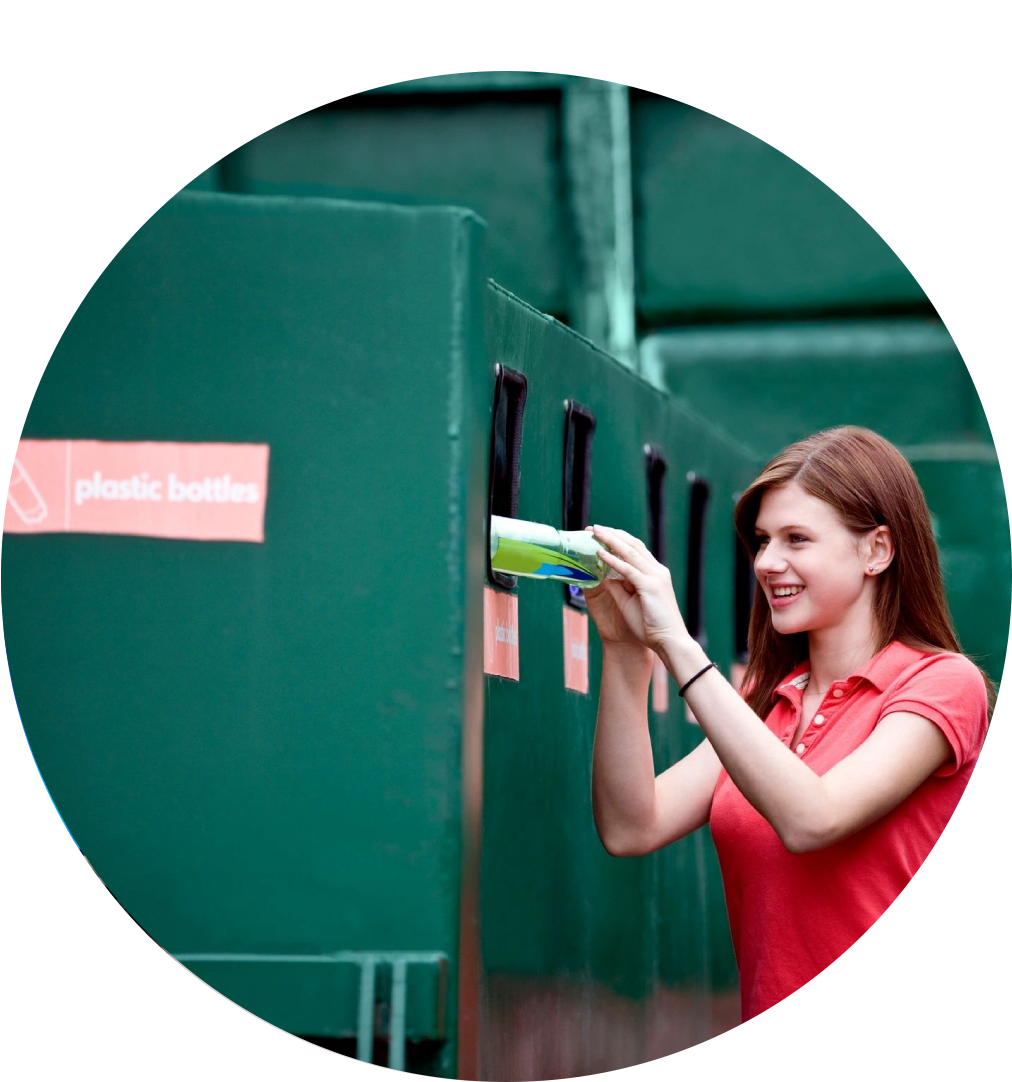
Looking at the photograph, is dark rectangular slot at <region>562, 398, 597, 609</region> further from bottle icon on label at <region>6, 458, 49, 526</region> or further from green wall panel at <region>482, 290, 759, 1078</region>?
bottle icon on label at <region>6, 458, 49, 526</region>

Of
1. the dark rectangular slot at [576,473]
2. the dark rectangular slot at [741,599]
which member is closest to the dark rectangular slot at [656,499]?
the dark rectangular slot at [576,473]

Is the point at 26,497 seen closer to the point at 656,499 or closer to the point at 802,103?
the point at 802,103

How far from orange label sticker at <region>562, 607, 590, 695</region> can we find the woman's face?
424 millimetres

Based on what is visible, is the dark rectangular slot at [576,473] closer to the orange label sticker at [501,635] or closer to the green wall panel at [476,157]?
the orange label sticker at [501,635]

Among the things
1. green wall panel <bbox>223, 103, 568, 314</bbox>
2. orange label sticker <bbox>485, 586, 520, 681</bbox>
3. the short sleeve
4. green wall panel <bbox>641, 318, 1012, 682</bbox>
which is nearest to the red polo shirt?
the short sleeve

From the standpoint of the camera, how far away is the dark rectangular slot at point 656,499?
2561 mm

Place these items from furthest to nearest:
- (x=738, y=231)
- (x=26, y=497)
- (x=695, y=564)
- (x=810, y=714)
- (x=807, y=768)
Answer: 1. (x=738, y=231)
2. (x=695, y=564)
3. (x=810, y=714)
4. (x=26, y=497)
5. (x=807, y=768)

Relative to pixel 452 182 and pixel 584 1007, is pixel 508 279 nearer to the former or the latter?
pixel 452 182

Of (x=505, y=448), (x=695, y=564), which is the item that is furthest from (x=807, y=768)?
(x=695, y=564)

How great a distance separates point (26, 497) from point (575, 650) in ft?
2.70

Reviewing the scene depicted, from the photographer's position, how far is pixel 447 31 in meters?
1.61

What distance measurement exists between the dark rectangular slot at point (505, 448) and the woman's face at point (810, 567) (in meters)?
0.30

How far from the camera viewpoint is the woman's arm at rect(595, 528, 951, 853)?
1.47 m

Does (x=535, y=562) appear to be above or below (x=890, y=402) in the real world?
below
